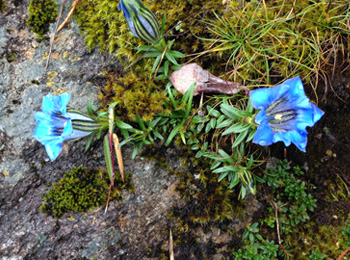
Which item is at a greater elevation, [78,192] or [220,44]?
[220,44]

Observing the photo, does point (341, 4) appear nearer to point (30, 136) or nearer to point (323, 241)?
point (323, 241)

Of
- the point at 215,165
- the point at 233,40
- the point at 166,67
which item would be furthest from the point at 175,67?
the point at 215,165

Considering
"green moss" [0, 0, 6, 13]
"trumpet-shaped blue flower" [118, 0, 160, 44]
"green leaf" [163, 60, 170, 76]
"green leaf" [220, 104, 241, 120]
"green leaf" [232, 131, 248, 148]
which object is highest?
"green moss" [0, 0, 6, 13]

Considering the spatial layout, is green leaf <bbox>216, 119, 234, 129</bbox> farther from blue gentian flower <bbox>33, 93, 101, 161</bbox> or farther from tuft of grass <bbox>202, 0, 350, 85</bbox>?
blue gentian flower <bbox>33, 93, 101, 161</bbox>

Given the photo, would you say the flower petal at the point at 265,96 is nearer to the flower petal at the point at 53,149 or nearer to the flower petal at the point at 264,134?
the flower petal at the point at 264,134

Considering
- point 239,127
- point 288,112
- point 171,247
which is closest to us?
point 288,112

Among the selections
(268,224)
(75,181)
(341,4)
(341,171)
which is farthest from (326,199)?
(75,181)

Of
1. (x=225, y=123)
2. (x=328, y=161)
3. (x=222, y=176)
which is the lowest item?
(x=328, y=161)

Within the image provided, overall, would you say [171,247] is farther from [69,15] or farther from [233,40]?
[69,15]

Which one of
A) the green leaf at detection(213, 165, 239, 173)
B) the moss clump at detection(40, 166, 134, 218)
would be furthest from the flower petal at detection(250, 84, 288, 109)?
the moss clump at detection(40, 166, 134, 218)
